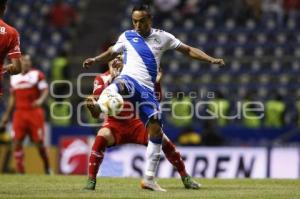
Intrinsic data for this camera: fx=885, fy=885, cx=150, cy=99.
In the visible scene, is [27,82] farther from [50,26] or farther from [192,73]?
[50,26]

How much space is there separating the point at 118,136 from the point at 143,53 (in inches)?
58.9

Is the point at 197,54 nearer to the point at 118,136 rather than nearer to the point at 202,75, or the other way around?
the point at 118,136

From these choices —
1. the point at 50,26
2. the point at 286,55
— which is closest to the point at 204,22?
the point at 286,55

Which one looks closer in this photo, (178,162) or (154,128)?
(154,128)

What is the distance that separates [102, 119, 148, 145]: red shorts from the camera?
12.8m

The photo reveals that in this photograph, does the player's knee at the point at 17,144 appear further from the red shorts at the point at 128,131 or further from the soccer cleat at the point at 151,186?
the soccer cleat at the point at 151,186

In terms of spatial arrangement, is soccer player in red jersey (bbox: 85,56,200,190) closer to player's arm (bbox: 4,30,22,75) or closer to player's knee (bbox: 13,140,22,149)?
player's arm (bbox: 4,30,22,75)

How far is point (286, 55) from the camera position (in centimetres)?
2603

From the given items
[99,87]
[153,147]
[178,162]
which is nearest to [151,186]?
[153,147]

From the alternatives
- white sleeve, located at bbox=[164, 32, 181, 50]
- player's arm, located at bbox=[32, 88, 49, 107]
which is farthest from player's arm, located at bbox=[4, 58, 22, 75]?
player's arm, located at bbox=[32, 88, 49, 107]

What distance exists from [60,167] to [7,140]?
2.06 m

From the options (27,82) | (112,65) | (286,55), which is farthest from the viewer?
(286,55)

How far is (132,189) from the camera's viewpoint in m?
12.2

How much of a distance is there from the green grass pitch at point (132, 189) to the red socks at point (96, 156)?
0.89 ft
